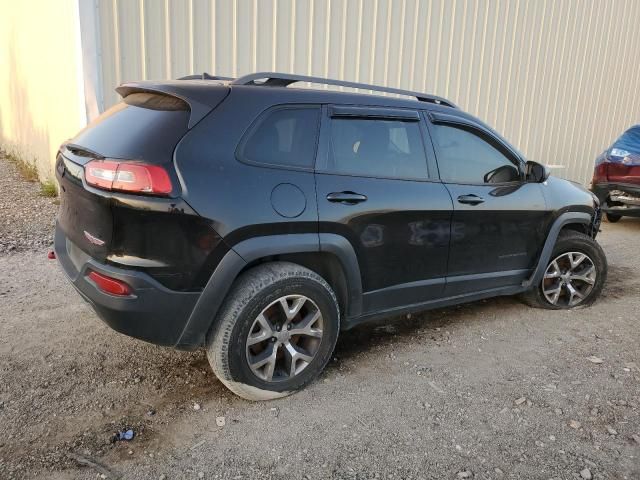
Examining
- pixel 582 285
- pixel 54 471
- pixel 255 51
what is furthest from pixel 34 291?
pixel 582 285

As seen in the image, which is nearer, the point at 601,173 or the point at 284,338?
the point at 284,338

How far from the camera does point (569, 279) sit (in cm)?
457

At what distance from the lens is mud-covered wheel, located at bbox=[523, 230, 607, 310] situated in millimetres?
4469

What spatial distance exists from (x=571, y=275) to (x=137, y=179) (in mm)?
3644

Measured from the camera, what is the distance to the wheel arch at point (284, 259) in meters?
2.77

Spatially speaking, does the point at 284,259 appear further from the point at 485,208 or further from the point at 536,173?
the point at 536,173

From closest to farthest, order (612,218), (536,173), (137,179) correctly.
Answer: (137,179) → (536,173) → (612,218)

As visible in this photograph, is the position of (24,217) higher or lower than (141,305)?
lower

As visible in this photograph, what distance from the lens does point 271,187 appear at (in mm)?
2877

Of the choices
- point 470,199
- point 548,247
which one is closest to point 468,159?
point 470,199

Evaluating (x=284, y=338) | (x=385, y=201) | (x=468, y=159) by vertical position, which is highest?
(x=468, y=159)

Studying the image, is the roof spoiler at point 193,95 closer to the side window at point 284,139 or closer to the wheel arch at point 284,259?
the side window at point 284,139

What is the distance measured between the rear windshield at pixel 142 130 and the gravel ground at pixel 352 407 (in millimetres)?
1374

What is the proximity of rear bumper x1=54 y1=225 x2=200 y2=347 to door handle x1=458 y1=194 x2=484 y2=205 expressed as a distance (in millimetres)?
1937
